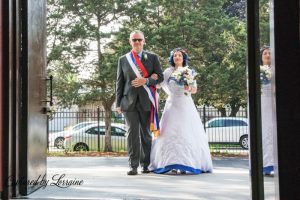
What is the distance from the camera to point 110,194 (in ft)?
12.4

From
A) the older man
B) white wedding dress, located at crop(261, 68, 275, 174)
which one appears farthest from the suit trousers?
white wedding dress, located at crop(261, 68, 275, 174)

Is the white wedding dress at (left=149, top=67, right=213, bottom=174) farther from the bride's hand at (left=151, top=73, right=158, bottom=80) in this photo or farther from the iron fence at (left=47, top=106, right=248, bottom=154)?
the iron fence at (left=47, top=106, right=248, bottom=154)

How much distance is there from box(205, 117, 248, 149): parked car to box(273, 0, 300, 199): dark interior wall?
10422 millimetres

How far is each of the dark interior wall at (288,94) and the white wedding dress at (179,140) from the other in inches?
104

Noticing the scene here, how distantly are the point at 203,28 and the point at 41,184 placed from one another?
933cm

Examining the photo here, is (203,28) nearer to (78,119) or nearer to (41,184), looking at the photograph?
(78,119)

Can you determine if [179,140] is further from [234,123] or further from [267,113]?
[234,123]

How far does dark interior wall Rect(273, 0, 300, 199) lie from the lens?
2.55m

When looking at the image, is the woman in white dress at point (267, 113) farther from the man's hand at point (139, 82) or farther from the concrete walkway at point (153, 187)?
the man's hand at point (139, 82)

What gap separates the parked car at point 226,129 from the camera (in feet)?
42.6

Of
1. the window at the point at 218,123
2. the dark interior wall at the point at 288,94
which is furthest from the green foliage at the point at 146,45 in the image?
the dark interior wall at the point at 288,94

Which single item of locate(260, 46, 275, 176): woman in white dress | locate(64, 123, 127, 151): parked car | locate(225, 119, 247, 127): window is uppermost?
locate(260, 46, 275, 176): woman in white dress

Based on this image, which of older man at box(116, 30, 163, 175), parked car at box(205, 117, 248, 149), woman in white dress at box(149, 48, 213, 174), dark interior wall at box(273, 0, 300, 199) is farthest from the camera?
parked car at box(205, 117, 248, 149)

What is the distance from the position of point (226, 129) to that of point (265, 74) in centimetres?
1033
